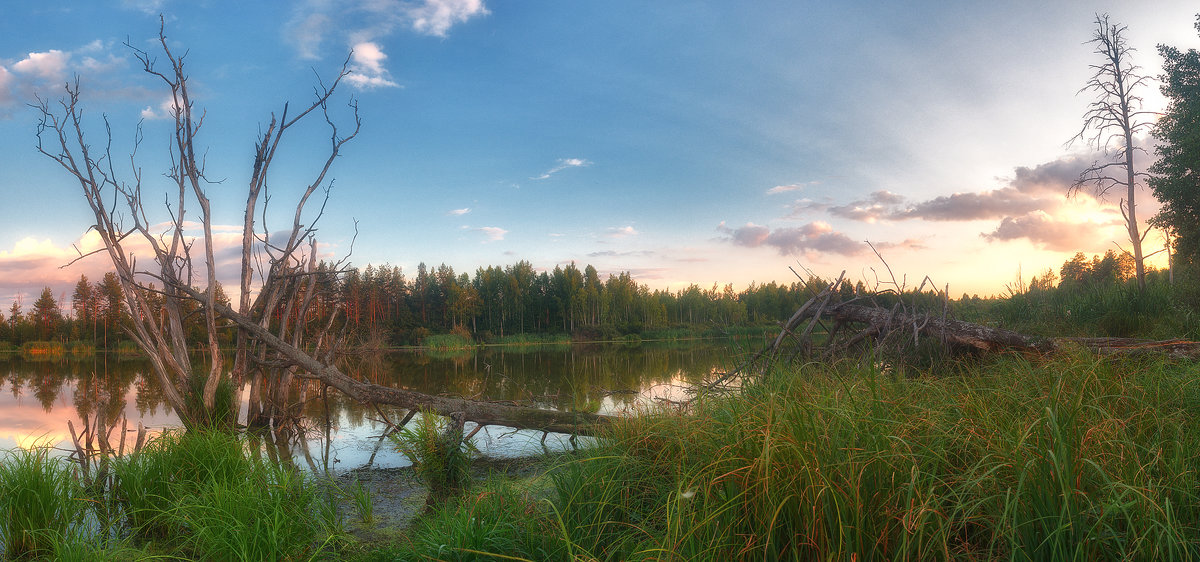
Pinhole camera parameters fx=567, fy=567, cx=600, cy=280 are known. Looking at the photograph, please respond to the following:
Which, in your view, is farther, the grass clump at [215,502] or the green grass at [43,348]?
the green grass at [43,348]

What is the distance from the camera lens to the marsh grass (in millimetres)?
1880

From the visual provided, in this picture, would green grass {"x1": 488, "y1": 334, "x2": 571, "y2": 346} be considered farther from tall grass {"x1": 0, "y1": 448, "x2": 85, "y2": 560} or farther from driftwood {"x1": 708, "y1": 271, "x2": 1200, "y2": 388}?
tall grass {"x1": 0, "y1": 448, "x2": 85, "y2": 560}

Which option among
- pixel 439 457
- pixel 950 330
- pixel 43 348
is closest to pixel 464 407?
pixel 439 457

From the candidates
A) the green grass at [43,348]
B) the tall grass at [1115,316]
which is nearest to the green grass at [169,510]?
the tall grass at [1115,316]

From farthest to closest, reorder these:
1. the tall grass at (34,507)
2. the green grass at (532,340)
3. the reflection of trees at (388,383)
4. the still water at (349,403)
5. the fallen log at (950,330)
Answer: the green grass at (532,340) → the reflection of trees at (388,383) → the still water at (349,403) → the fallen log at (950,330) → the tall grass at (34,507)

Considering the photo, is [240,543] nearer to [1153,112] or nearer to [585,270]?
[1153,112]

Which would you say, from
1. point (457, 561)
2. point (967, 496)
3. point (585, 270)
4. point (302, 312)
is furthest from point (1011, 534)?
point (585, 270)

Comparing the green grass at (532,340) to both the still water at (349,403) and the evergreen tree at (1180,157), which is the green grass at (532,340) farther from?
the evergreen tree at (1180,157)

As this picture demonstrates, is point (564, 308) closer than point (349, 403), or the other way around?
point (349, 403)

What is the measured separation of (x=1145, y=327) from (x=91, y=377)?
1036 inches

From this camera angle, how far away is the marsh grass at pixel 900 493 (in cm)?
188

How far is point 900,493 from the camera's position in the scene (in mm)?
2023

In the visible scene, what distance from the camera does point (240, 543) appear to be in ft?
10.2

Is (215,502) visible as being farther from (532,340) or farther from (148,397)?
(532,340)
